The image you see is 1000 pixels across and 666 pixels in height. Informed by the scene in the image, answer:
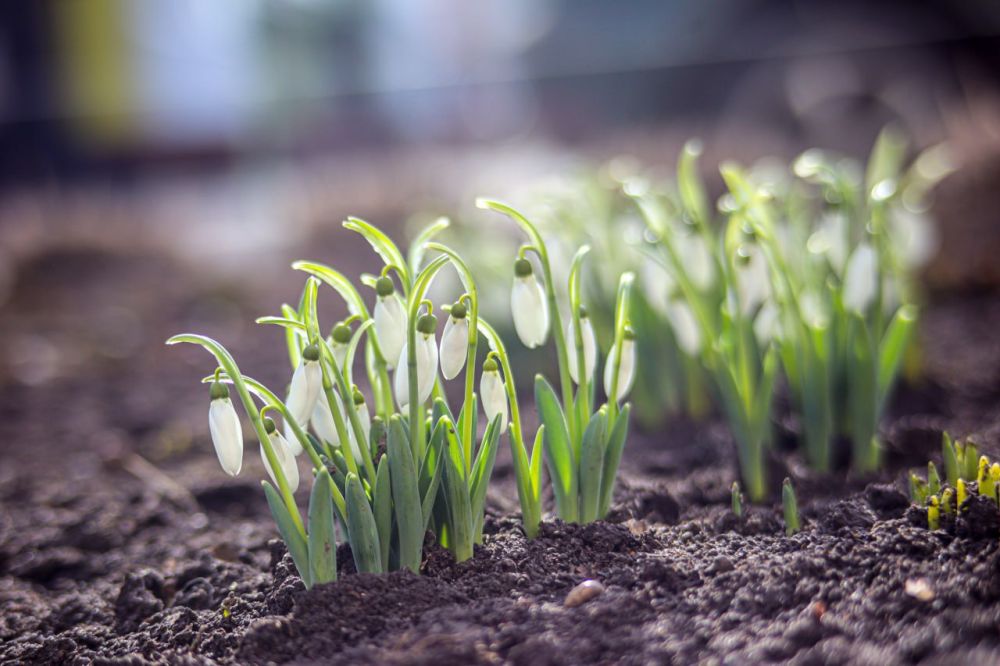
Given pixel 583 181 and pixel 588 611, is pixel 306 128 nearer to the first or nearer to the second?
pixel 583 181

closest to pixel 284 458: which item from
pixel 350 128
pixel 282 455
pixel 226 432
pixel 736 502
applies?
pixel 282 455

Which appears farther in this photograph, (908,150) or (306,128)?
(306,128)

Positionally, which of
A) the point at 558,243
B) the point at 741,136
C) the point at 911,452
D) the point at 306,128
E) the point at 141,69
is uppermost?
the point at 141,69

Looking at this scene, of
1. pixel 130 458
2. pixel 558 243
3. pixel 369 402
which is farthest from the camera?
pixel 369 402

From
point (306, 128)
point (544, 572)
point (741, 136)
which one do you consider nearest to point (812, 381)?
point (544, 572)

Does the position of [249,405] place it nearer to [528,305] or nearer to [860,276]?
[528,305]

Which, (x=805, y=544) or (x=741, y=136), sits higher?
(x=741, y=136)
